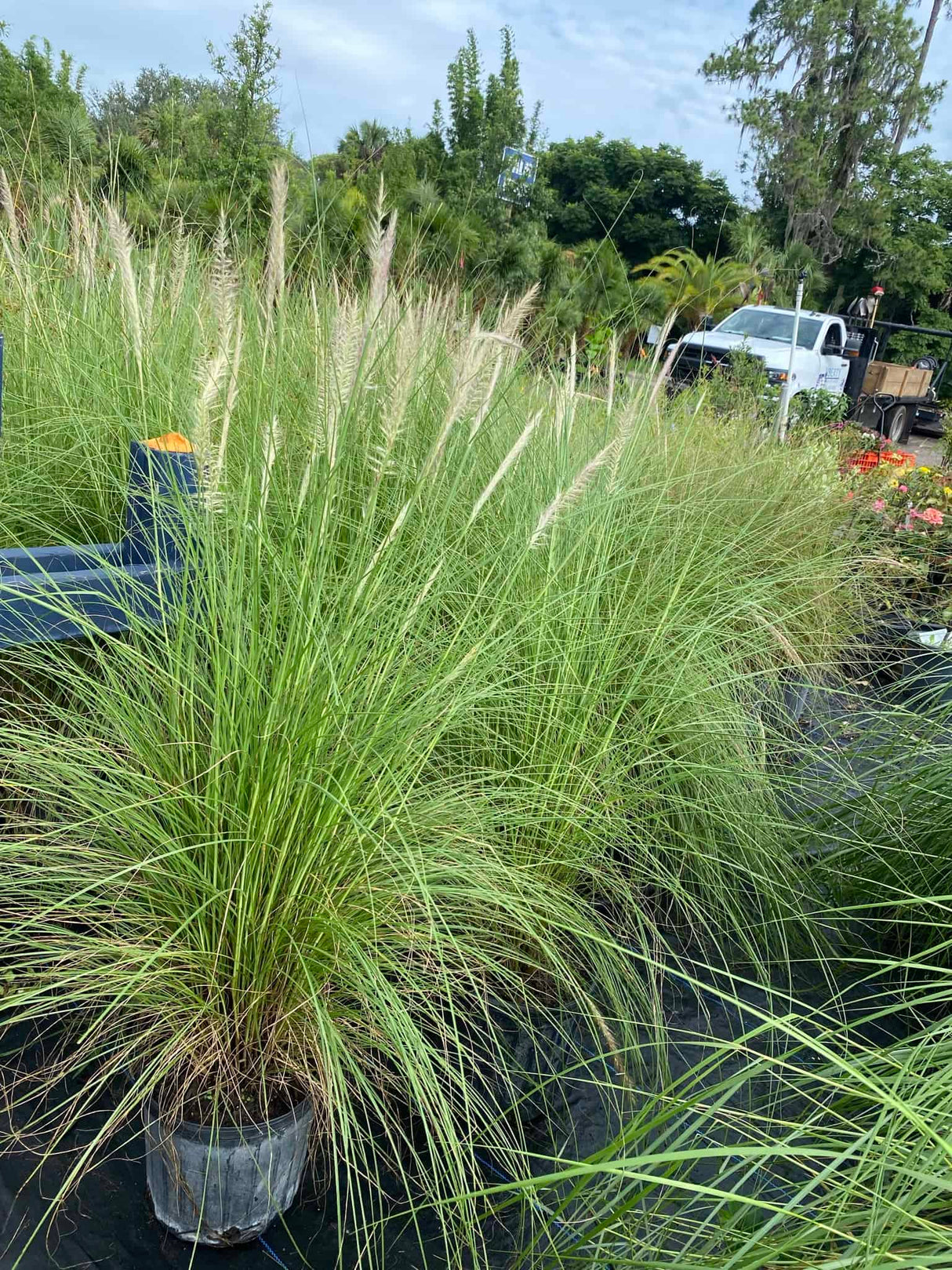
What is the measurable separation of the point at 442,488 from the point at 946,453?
5231mm

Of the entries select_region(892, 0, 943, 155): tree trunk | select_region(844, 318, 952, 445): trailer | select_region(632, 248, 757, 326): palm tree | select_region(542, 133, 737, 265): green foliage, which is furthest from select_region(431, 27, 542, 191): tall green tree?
select_region(892, 0, 943, 155): tree trunk

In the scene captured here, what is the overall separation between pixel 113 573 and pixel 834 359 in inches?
543

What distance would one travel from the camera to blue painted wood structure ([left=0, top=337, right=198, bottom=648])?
1400 mm

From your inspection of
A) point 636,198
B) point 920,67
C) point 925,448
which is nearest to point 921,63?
point 920,67

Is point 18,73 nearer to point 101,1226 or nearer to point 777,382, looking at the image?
point 777,382

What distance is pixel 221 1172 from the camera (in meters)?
1.22

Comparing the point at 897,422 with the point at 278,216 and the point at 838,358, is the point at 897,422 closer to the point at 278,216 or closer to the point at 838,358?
the point at 838,358

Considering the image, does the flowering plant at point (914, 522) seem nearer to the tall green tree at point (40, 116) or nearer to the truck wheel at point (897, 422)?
the tall green tree at point (40, 116)

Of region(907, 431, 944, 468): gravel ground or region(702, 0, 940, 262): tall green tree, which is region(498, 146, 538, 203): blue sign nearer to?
region(907, 431, 944, 468): gravel ground

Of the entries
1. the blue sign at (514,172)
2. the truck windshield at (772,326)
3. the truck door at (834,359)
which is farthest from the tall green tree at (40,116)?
the truck door at (834,359)

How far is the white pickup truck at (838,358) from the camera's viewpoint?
11711mm

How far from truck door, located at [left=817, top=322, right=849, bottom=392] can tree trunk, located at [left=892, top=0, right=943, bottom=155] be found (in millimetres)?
22190

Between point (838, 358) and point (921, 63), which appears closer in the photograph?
point (838, 358)

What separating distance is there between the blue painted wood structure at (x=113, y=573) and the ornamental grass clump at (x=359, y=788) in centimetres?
6
